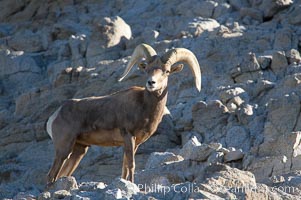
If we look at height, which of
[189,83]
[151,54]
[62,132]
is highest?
[151,54]

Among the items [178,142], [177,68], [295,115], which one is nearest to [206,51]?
[178,142]

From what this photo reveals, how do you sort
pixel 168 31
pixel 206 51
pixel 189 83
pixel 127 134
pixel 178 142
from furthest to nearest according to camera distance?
pixel 168 31, pixel 206 51, pixel 189 83, pixel 178 142, pixel 127 134

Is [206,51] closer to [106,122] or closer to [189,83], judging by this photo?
[189,83]

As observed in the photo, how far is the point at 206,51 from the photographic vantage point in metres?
31.1

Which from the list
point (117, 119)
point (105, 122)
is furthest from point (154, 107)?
point (105, 122)

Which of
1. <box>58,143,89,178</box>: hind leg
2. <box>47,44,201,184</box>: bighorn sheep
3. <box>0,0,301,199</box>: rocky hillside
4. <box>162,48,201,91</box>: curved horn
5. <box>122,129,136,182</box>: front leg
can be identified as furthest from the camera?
<box>0,0,301,199</box>: rocky hillside

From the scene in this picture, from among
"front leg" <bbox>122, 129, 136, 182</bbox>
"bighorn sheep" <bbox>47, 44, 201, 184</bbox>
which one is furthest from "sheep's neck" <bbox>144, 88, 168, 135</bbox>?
"front leg" <bbox>122, 129, 136, 182</bbox>

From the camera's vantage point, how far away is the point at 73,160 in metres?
17.5

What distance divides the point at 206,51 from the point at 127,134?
14.8 meters

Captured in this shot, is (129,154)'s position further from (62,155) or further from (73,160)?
(73,160)

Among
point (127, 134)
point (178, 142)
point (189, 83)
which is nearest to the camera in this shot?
point (127, 134)

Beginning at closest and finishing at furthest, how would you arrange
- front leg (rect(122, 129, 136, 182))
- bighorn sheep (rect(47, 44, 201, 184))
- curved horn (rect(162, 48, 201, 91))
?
1. front leg (rect(122, 129, 136, 182))
2. bighorn sheep (rect(47, 44, 201, 184))
3. curved horn (rect(162, 48, 201, 91))

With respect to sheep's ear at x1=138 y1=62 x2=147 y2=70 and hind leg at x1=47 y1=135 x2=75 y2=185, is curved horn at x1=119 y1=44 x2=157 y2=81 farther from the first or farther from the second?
hind leg at x1=47 y1=135 x2=75 y2=185

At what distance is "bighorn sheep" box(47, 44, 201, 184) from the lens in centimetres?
1659
